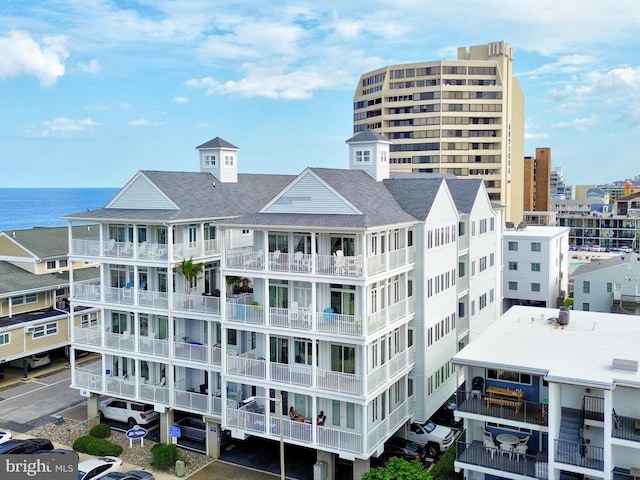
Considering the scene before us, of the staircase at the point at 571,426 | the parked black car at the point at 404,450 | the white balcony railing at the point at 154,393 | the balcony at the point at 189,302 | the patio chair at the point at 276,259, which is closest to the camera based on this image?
the staircase at the point at 571,426

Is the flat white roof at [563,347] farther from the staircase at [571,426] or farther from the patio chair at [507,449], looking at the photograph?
the patio chair at [507,449]

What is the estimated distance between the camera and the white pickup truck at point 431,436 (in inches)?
1123

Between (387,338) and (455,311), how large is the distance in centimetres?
873

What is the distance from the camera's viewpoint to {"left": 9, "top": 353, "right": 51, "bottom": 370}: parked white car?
4022 cm

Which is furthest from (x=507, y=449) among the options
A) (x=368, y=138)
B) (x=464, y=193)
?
(x=464, y=193)

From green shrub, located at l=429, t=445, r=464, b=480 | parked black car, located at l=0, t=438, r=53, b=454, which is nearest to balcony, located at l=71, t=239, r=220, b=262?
parked black car, located at l=0, t=438, r=53, b=454

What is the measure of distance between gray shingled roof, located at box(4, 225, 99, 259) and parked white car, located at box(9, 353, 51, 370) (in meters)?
6.69

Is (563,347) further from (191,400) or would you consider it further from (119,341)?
(119,341)

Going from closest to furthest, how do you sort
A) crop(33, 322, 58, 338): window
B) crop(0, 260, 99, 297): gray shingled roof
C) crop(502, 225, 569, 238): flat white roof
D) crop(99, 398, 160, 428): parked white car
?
crop(99, 398, 160, 428): parked white car, crop(33, 322, 58, 338): window, crop(0, 260, 99, 297): gray shingled roof, crop(502, 225, 569, 238): flat white roof

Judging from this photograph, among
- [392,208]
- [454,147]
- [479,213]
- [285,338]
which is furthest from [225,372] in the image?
[454,147]

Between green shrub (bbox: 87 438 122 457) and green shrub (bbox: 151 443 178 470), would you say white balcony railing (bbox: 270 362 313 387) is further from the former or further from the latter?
green shrub (bbox: 87 438 122 457)

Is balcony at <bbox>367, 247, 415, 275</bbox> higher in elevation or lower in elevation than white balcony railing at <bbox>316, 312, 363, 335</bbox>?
higher

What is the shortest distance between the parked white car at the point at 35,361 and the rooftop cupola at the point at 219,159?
17174 millimetres

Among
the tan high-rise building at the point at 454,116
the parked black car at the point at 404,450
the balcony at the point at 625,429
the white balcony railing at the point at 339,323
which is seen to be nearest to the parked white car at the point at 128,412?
the white balcony railing at the point at 339,323
